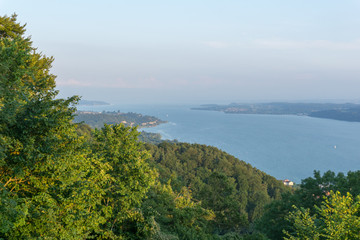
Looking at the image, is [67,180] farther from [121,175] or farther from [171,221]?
[171,221]

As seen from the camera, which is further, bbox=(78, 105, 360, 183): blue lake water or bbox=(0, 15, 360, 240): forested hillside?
bbox=(78, 105, 360, 183): blue lake water

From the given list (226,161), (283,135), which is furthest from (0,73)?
(283,135)

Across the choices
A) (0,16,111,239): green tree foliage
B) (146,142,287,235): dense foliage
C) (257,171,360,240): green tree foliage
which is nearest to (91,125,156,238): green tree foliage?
(0,16,111,239): green tree foliage

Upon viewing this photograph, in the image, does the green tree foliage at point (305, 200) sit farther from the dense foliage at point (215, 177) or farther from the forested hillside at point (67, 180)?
the forested hillside at point (67, 180)

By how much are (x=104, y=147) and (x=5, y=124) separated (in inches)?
195

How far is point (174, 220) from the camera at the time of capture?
47.5 ft

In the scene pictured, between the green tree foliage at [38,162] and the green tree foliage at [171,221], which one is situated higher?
the green tree foliage at [38,162]

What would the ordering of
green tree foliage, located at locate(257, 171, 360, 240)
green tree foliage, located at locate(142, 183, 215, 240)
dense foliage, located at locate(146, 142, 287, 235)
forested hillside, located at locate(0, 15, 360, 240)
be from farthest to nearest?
dense foliage, located at locate(146, 142, 287, 235) < green tree foliage, located at locate(257, 171, 360, 240) < green tree foliage, located at locate(142, 183, 215, 240) < forested hillside, located at locate(0, 15, 360, 240)

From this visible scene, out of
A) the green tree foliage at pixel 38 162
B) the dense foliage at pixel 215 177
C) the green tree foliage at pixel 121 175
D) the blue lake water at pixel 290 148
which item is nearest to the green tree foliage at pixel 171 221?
the green tree foliage at pixel 121 175

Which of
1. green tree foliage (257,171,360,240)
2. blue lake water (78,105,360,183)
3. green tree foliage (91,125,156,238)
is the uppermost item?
green tree foliage (91,125,156,238)

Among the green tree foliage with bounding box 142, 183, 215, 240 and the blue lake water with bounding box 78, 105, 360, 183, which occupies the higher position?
the green tree foliage with bounding box 142, 183, 215, 240

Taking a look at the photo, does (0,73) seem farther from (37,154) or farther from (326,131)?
(326,131)

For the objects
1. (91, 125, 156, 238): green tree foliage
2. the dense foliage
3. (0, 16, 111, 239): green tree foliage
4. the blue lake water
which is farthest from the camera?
the blue lake water

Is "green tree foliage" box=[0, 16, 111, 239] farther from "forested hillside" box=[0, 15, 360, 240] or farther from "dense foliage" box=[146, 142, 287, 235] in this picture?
"dense foliage" box=[146, 142, 287, 235]
